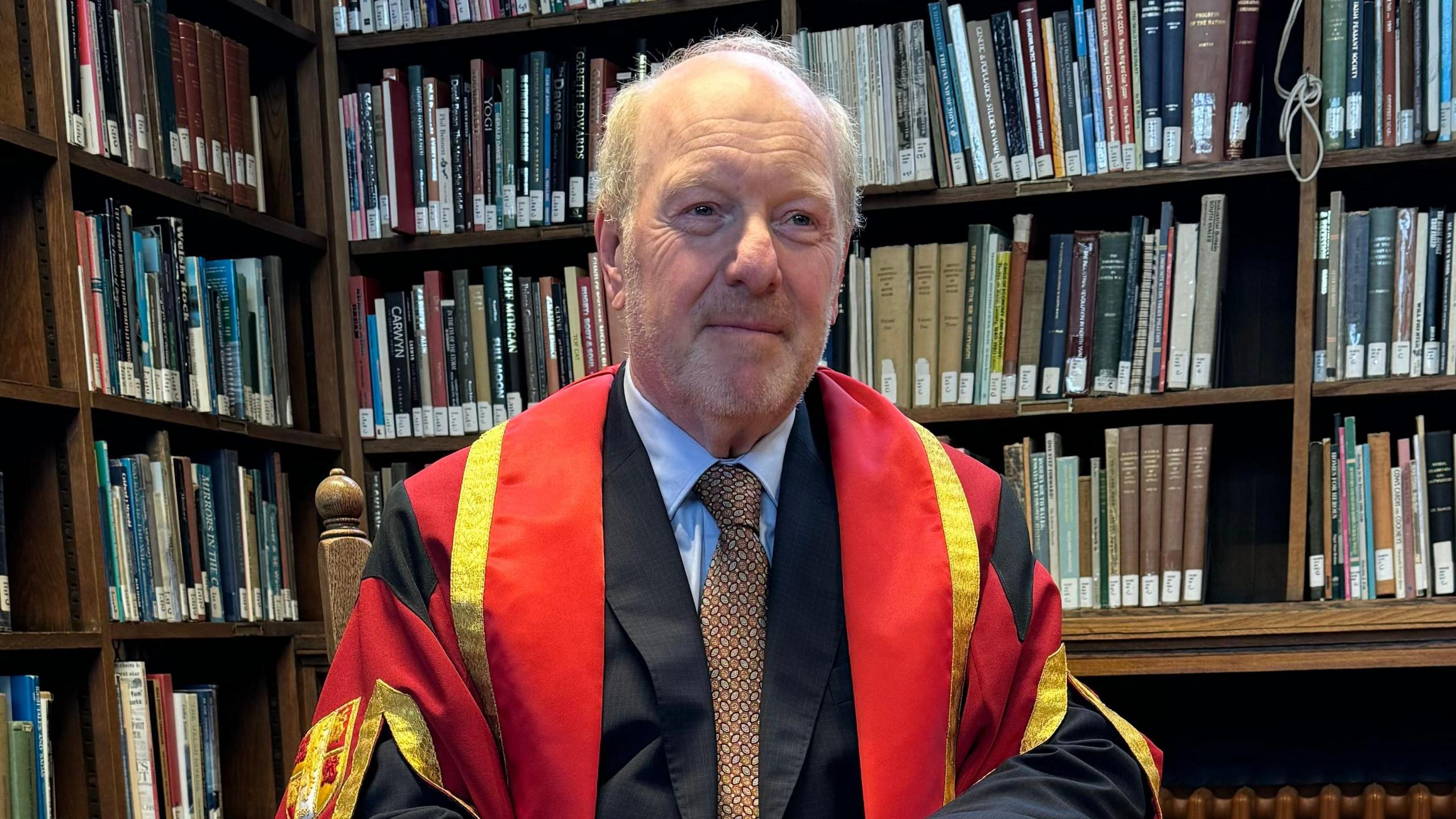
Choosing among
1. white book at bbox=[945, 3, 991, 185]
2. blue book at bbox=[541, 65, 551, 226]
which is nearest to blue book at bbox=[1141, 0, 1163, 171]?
white book at bbox=[945, 3, 991, 185]

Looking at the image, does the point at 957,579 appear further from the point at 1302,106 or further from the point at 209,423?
the point at 209,423

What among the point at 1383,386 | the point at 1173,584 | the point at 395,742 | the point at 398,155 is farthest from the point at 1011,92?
the point at 395,742

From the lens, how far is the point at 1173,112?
107 inches

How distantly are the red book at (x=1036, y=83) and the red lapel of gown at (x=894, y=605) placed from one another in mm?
1208

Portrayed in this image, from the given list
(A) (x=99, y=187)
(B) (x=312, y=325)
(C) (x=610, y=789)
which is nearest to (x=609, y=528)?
(C) (x=610, y=789)

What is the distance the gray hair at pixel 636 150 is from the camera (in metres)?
1.66

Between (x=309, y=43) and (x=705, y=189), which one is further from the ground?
(x=309, y=43)

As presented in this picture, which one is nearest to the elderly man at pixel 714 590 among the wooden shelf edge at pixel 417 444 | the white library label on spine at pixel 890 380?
the white library label on spine at pixel 890 380

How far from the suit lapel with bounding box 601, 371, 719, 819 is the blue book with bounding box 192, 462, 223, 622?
1291 mm

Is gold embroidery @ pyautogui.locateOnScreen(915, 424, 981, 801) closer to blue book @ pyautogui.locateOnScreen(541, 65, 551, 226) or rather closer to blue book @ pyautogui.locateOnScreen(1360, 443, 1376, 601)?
blue book @ pyautogui.locateOnScreen(1360, 443, 1376, 601)

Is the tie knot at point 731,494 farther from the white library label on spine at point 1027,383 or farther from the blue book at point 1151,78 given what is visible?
the blue book at point 1151,78

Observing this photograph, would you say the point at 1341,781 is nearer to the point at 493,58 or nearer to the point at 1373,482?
the point at 1373,482

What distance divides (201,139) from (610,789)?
1824mm

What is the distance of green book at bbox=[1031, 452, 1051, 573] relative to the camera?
2.78 m
